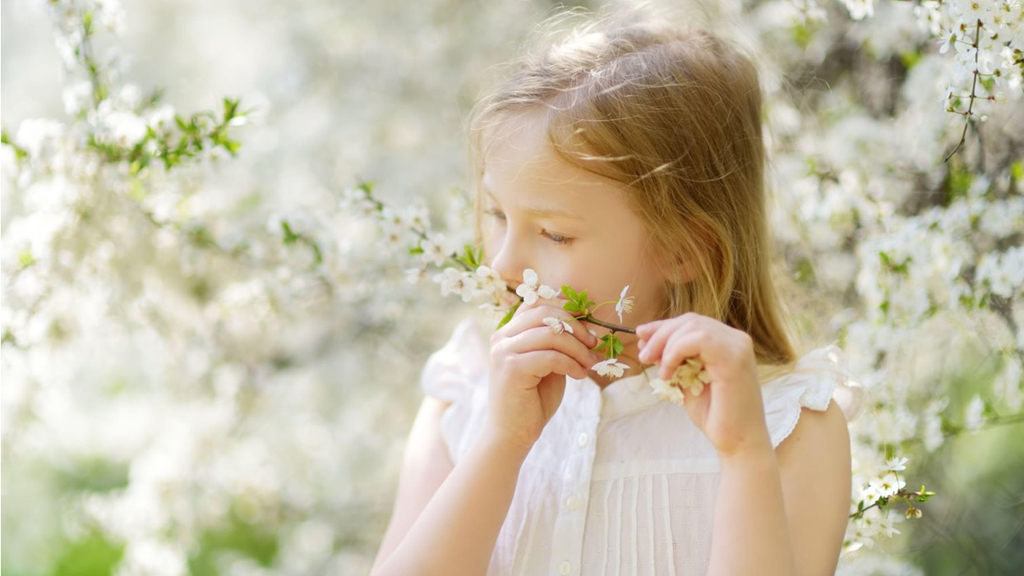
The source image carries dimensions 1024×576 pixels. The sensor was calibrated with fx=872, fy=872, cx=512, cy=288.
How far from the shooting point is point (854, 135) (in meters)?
1.97

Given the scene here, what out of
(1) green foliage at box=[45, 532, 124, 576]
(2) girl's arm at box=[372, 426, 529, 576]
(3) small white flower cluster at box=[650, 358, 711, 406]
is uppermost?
(1) green foliage at box=[45, 532, 124, 576]

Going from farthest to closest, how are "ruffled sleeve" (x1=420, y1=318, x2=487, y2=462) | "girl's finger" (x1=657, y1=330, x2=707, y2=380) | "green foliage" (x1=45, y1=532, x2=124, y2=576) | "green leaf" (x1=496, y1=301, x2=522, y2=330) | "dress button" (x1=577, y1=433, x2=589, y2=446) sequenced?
"green foliage" (x1=45, y1=532, x2=124, y2=576)
"ruffled sleeve" (x1=420, y1=318, x2=487, y2=462)
"dress button" (x1=577, y1=433, x2=589, y2=446)
"green leaf" (x1=496, y1=301, x2=522, y2=330)
"girl's finger" (x1=657, y1=330, x2=707, y2=380)

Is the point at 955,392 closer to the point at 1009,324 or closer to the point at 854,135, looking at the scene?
the point at 854,135

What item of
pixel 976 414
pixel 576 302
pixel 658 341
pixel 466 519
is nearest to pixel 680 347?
pixel 658 341

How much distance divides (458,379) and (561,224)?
1.32ft

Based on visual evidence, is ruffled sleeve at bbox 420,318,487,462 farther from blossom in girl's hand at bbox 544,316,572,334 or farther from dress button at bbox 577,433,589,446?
blossom in girl's hand at bbox 544,316,572,334

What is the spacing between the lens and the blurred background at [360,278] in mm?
1578

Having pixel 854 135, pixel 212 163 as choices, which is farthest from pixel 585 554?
pixel 854 135

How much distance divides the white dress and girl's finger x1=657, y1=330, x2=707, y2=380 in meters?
0.29

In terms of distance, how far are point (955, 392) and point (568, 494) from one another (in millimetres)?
1592

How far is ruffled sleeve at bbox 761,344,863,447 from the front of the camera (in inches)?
46.0

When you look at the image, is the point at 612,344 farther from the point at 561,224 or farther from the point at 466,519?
the point at 466,519

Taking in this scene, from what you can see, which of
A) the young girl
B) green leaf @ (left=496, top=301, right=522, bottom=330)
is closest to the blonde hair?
the young girl

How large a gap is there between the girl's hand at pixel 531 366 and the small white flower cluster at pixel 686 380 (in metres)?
0.13
